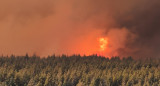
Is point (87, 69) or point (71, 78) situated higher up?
point (87, 69)

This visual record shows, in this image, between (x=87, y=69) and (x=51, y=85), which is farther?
(x=87, y=69)

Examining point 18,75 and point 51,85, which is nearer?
point 51,85

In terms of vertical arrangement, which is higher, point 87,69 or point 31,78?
point 87,69

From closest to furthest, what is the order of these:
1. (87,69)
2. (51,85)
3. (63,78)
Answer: (51,85)
(63,78)
(87,69)

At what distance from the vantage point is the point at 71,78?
154 meters

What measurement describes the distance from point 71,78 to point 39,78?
670 inches

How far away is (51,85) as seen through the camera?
145m

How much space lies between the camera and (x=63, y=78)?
154500mm

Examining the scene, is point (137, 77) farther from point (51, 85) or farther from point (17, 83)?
point (17, 83)

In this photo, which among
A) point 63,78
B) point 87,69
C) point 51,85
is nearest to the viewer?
point 51,85

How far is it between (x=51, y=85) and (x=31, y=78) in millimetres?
16612

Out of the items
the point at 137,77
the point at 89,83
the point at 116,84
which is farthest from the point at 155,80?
the point at 89,83


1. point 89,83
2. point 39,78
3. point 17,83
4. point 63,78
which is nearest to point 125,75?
point 89,83

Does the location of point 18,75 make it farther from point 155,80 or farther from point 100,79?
point 155,80
